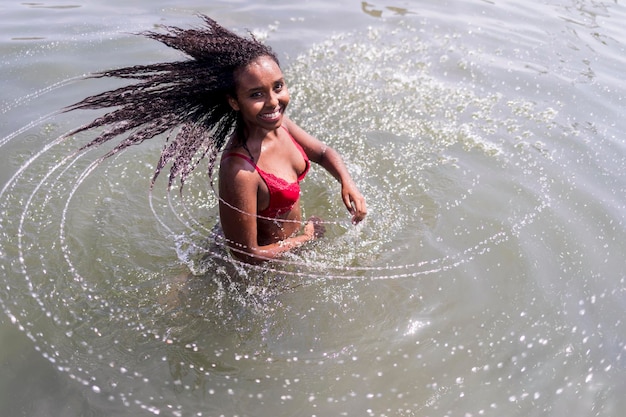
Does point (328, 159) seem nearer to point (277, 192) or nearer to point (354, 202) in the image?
point (354, 202)

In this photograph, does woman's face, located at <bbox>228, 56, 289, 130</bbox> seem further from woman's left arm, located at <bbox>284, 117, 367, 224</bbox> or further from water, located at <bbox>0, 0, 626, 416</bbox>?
water, located at <bbox>0, 0, 626, 416</bbox>

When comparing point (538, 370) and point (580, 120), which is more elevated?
point (580, 120)

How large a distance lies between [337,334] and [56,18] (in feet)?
17.0

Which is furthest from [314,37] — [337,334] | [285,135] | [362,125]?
[337,334]

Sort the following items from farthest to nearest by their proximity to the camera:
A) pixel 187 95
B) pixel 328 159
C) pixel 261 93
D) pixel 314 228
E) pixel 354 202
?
pixel 314 228, pixel 328 159, pixel 354 202, pixel 187 95, pixel 261 93

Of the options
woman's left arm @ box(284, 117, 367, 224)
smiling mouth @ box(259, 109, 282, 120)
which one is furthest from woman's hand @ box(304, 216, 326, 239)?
smiling mouth @ box(259, 109, 282, 120)

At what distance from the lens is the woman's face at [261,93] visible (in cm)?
306

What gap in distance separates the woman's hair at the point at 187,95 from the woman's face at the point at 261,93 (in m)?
0.04

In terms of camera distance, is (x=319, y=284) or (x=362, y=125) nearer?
(x=319, y=284)

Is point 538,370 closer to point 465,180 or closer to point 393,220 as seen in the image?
point 393,220

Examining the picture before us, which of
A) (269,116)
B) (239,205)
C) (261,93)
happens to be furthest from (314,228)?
(261,93)

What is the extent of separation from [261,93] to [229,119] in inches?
10.9

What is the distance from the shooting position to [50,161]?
4.80 metres

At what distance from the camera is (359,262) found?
3961 mm
